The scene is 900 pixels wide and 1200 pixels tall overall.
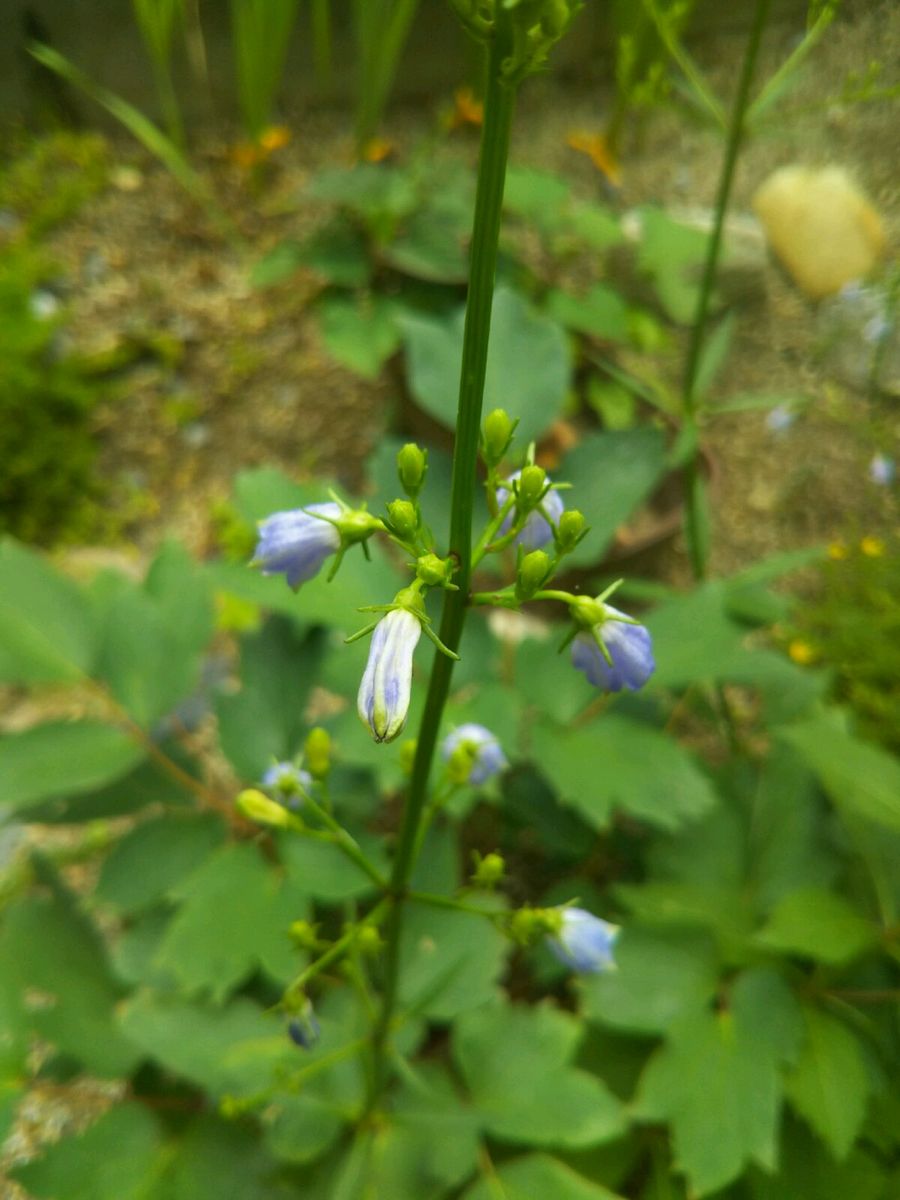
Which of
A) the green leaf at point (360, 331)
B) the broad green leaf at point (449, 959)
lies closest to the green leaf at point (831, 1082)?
the broad green leaf at point (449, 959)

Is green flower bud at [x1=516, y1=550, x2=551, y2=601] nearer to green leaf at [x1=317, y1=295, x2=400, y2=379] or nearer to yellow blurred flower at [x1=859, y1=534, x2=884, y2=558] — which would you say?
yellow blurred flower at [x1=859, y1=534, x2=884, y2=558]

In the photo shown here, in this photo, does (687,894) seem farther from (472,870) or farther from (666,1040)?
(472,870)

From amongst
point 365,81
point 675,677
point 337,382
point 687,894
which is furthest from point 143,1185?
point 365,81

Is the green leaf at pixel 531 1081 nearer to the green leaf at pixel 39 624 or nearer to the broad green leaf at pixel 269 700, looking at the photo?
A: the broad green leaf at pixel 269 700

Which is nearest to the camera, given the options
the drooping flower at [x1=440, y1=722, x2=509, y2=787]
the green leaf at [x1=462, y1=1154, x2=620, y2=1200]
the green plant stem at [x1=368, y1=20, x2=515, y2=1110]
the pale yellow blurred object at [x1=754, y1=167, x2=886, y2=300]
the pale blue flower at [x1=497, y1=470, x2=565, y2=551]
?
the green plant stem at [x1=368, y1=20, x2=515, y2=1110]

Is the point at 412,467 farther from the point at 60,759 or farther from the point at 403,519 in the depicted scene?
the point at 60,759

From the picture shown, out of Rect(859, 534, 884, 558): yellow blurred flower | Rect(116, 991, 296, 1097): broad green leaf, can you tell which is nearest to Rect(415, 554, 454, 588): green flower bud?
Rect(116, 991, 296, 1097): broad green leaf
